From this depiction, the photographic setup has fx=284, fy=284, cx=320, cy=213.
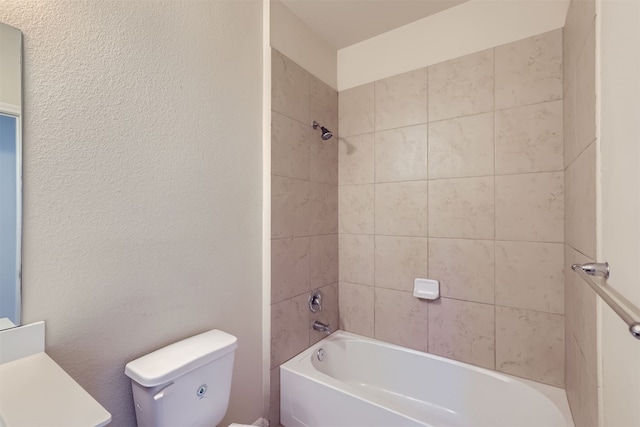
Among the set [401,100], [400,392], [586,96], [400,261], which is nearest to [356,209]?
[400,261]

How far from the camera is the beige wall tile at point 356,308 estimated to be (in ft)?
6.72

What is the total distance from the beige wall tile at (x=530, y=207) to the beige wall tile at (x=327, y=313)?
114cm

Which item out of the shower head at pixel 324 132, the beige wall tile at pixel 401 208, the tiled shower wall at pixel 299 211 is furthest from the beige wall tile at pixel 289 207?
the beige wall tile at pixel 401 208

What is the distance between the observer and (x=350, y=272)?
213 cm

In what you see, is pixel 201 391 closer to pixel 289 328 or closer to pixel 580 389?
pixel 289 328

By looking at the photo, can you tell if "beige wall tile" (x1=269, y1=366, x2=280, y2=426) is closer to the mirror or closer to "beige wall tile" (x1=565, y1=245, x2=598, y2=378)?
the mirror

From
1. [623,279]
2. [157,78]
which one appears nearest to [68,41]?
[157,78]

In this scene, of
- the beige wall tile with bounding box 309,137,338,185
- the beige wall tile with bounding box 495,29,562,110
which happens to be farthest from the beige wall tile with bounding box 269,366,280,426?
the beige wall tile with bounding box 495,29,562,110

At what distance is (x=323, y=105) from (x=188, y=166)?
1131mm

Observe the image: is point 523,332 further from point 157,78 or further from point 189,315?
point 157,78

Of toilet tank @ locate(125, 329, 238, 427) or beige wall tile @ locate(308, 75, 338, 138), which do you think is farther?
beige wall tile @ locate(308, 75, 338, 138)

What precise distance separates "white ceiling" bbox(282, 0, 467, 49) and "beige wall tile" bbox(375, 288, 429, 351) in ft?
5.90

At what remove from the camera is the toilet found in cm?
98

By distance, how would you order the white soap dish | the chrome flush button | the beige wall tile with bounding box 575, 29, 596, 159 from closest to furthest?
the beige wall tile with bounding box 575, 29, 596, 159, the chrome flush button, the white soap dish
